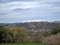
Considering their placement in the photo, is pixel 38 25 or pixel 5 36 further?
pixel 38 25

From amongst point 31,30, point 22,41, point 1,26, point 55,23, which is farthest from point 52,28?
point 1,26

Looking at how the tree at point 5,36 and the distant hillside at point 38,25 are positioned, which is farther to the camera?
the distant hillside at point 38,25

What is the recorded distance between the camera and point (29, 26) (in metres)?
33.6

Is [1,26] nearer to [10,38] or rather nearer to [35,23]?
[10,38]

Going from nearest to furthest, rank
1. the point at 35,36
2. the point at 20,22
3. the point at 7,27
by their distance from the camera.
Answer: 1. the point at 35,36
2. the point at 7,27
3. the point at 20,22

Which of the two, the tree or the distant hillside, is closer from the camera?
the tree

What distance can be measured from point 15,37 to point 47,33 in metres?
4.78

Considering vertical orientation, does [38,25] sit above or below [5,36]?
above

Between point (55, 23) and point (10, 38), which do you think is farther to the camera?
point (55, 23)

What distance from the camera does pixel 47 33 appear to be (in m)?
31.9

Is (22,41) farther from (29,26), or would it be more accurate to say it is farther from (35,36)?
(29,26)

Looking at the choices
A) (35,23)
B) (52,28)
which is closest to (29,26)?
(35,23)

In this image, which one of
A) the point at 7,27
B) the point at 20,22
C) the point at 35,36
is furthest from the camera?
the point at 20,22

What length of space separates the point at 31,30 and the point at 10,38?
3562 mm
